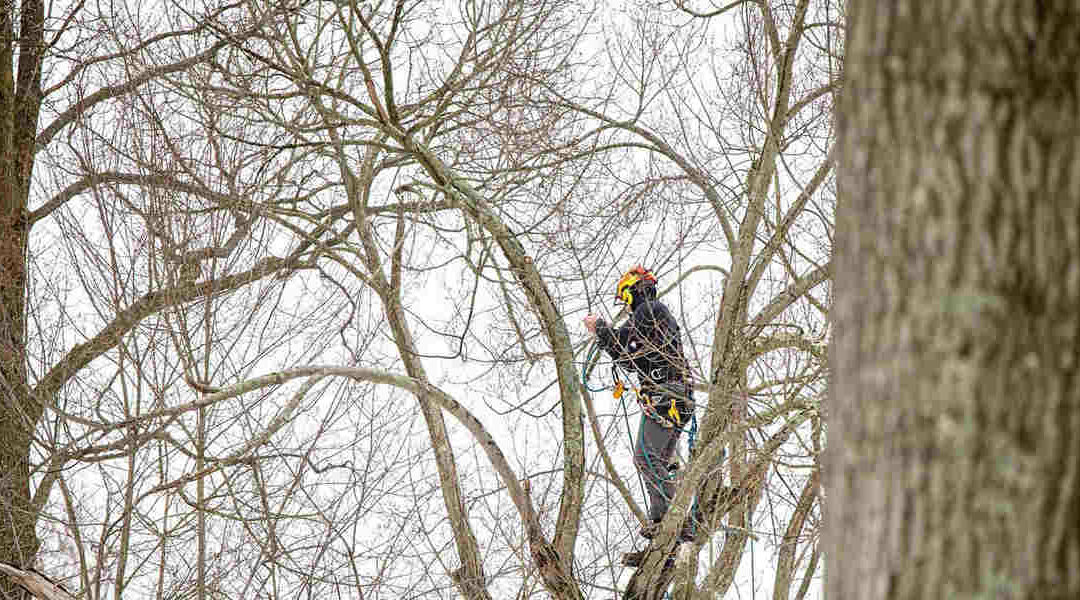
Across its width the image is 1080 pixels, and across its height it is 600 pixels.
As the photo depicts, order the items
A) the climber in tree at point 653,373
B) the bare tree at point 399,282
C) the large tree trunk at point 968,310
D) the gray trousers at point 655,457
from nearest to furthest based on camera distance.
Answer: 1. the large tree trunk at point 968,310
2. the bare tree at point 399,282
3. the climber in tree at point 653,373
4. the gray trousers at point 655,457

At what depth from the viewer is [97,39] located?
10.6 meters

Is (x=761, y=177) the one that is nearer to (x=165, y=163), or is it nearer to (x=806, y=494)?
(x=806, y=494)

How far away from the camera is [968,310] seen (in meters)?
1.75

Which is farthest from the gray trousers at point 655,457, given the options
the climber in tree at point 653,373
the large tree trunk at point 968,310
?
the large tree trunk at point 968,310

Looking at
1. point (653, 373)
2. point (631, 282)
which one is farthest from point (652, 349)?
point (631, 282)

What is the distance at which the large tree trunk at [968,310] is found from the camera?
1.71 meters

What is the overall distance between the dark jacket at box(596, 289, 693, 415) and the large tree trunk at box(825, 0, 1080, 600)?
4.59 meters

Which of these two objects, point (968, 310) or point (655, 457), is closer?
point (968, 310)

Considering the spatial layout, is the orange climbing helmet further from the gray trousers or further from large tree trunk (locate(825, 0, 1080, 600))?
large tree trunk (locate(825, 0, 1080, 600))

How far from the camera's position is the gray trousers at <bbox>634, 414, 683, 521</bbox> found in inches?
310

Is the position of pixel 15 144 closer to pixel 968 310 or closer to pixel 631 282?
pixel 631 282

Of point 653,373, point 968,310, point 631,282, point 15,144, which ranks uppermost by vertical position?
point 15,144

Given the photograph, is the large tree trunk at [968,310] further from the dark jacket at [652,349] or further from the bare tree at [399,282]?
the dark jacket at [652,349]

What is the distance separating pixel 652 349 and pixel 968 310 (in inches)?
185
